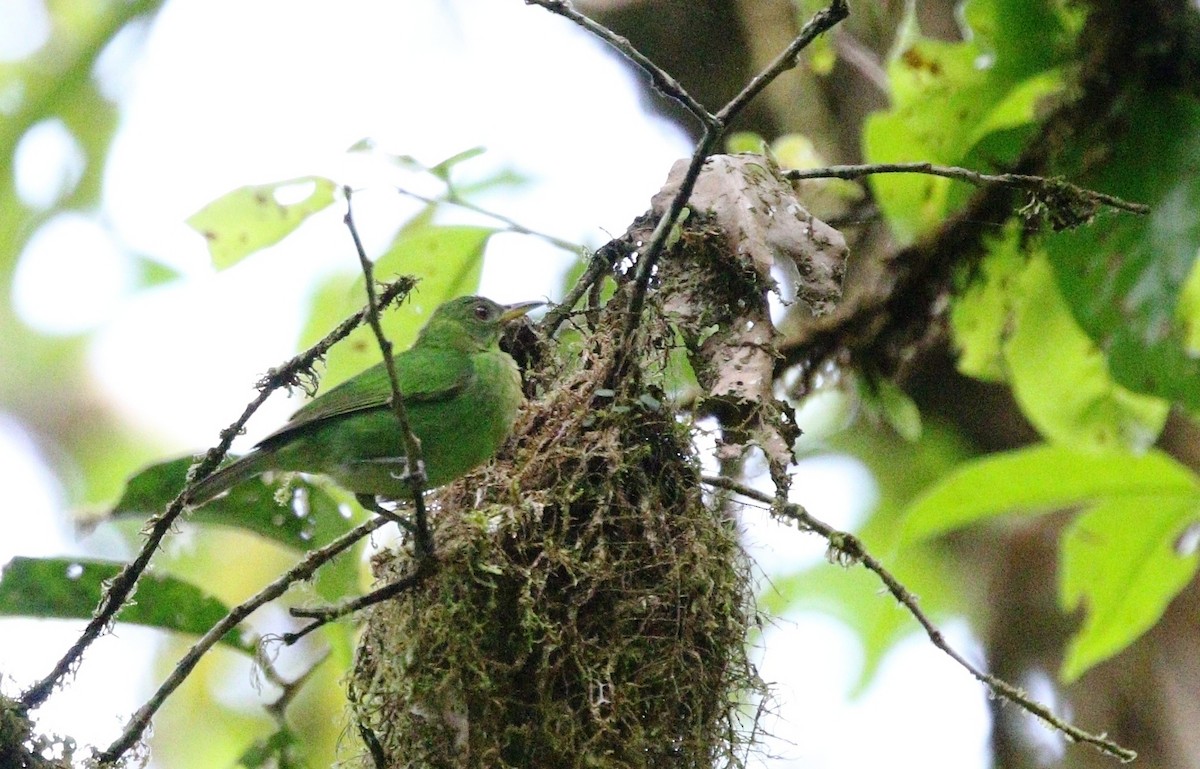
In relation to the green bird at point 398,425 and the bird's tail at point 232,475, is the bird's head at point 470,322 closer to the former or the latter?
the green bird at point 398,425

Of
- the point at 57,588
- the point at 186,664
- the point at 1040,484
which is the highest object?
the point at 1040,484

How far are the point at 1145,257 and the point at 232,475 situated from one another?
10.6ft

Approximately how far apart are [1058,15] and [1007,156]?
0.60m

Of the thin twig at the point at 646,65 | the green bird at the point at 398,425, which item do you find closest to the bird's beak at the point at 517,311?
the green bird at the point at 398,425

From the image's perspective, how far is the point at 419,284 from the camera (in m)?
4.73

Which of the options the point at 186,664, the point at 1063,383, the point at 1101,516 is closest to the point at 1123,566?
the point at 1101,516

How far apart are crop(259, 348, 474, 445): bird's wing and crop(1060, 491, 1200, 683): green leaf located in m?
2.56

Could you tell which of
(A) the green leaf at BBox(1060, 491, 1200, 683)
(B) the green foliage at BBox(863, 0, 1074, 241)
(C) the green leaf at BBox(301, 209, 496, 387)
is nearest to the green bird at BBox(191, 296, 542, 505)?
(C) the green leaf at BBox(301, 209, 496, 387)

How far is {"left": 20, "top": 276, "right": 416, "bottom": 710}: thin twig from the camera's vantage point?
108 inches

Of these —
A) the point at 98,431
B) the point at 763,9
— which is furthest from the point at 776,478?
the point at 98,431

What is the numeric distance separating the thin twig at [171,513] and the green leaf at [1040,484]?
2.63 m

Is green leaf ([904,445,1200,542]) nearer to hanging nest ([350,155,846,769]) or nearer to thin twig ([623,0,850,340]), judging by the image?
hanging nest ([350,155,846,769])

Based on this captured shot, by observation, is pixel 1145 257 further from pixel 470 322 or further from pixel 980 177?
pixel 470 322

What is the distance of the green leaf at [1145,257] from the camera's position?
14.2ft
